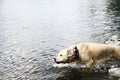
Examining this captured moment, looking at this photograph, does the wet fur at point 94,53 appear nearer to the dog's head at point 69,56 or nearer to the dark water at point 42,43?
the dog's head at point 69,56

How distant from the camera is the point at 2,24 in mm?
24594

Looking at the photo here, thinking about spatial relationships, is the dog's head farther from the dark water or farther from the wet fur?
the dark water

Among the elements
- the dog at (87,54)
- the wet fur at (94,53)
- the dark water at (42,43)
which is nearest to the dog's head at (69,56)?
the dog at (87,54)

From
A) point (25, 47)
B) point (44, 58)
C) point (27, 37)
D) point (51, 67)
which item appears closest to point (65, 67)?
point (51, 67)

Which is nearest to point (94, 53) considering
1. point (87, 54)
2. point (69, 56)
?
point (87, 54)

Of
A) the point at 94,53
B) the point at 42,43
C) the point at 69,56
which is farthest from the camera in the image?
the point at 42,43

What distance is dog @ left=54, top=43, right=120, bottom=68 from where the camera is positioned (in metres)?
11.2

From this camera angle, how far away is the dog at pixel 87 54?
1125 centimetres

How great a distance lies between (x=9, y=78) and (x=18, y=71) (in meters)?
0.81

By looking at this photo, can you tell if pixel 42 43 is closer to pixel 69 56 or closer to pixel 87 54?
pixel 69 56

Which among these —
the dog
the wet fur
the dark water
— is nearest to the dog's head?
the dog

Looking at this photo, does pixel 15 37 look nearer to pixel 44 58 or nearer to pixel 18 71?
pixel 44 58

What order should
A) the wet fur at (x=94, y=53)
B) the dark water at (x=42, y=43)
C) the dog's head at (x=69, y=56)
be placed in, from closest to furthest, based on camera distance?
the dog's head at (x=69, y=56), the wet fur at (x=94, y=53), the dark water at (x=42, y=43)

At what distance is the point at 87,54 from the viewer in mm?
11305
